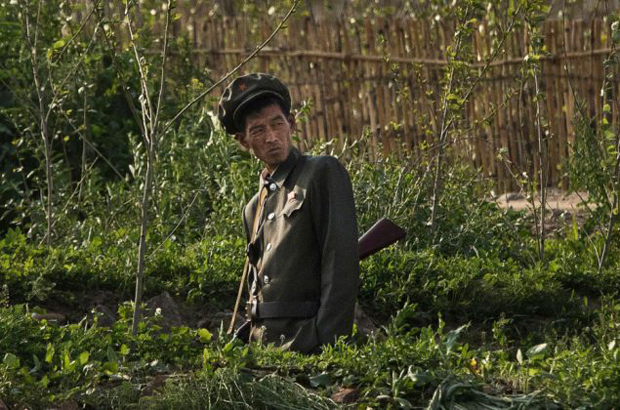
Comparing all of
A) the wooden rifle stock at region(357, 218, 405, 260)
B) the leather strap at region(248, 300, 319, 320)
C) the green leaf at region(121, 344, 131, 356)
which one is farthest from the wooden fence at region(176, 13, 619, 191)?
the green leaf at region(121, 344, 131, 356)

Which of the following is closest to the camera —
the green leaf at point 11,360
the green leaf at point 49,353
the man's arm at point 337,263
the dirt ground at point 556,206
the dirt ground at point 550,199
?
the green leaf at point 11,360

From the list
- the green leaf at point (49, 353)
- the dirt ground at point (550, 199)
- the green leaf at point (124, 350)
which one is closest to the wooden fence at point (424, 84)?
the dirt ground at point (550, 199)

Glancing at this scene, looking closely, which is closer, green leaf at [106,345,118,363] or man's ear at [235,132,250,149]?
green leaf at [106,345,118,363]

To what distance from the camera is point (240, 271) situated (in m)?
6.35

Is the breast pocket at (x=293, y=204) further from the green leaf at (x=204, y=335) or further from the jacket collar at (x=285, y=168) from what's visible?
the green leaf at (x=204, y=335)

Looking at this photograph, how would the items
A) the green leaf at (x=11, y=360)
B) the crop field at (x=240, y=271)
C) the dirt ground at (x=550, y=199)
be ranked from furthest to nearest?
1. the dirt ground at (x=550, y=199)
2. the green leaf at (x=11, y=360)
3. the crop field at (x=240, y=271)

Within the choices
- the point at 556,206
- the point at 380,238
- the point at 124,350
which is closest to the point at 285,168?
the point at 380,238

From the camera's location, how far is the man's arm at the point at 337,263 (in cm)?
473

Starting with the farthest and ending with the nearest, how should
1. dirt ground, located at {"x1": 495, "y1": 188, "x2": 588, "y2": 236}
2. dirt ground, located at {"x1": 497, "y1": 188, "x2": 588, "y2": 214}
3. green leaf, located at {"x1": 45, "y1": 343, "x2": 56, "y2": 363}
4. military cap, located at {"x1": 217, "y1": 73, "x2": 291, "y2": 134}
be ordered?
dirt ground, located at {"x1": 497, "y1": 188, "x2": 588, "y2": 214}, dirt ground, located at {"x1": 495, "y1": 188, "x2": 588, "y2": 236}, military cap, located at {"x1": 217, "y1": 73, "x2": 291, "y2": 134}, green leaf, located at {"x1": 45, "y1": 343, "x2": 56, "y2": 363}

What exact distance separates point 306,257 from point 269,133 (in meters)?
0.52

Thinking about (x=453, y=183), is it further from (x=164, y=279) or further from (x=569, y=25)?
(x=569, y=25)

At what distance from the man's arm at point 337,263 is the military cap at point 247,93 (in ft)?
1.42

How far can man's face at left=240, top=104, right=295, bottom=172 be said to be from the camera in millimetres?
4961

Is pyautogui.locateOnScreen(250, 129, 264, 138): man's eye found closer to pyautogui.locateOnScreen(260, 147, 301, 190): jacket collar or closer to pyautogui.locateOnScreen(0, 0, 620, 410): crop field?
pyautogui.locateOnScreen(260, 147, 301, 190): jacket collar
